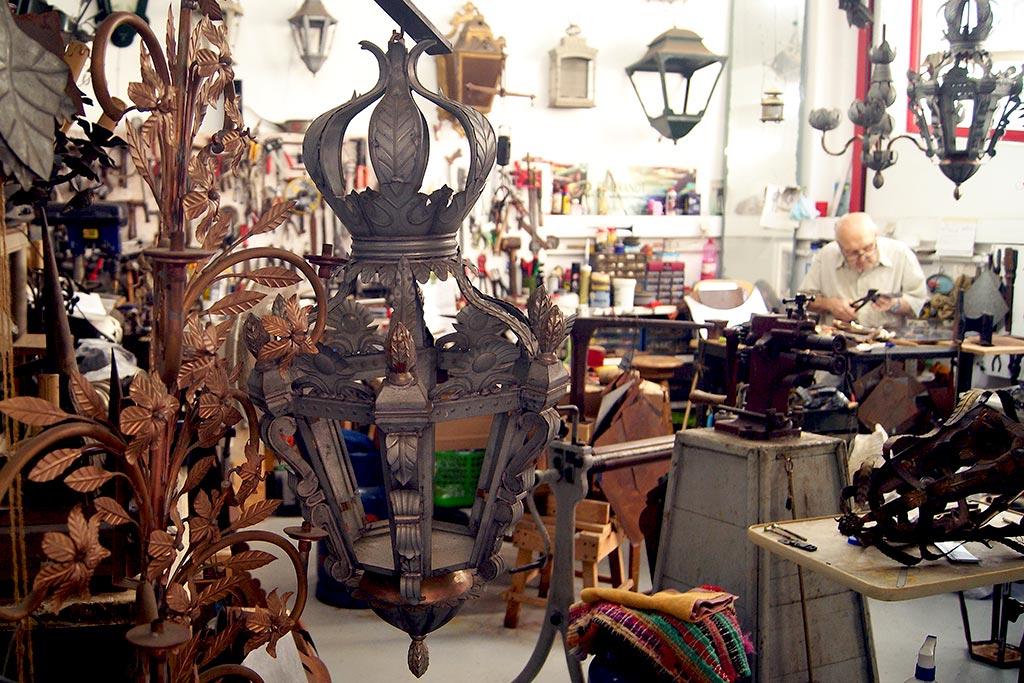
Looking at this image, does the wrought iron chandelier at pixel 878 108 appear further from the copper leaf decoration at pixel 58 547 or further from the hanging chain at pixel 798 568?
the copper leaf decoration at pixel 58 547

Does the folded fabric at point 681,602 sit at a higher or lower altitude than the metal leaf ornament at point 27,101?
lower

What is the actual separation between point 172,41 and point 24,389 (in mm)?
1347

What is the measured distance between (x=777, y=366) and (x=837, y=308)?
3681mm

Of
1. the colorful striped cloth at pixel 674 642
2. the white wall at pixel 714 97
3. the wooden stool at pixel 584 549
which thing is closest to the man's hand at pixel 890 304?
the white wall at pixel 714 97

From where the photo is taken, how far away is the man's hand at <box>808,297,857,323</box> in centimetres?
661

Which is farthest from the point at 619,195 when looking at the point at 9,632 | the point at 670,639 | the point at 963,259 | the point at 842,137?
the point at 9,632

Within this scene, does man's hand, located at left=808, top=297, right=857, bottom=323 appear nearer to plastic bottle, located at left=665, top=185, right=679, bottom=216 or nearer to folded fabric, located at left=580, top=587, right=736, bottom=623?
plastic bottle, located at left=665, top=185, right=679, bottom=216

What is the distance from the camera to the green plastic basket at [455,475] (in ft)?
15.0

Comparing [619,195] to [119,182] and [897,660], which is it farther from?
[897,660]

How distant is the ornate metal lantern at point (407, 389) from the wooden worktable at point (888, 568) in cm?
111

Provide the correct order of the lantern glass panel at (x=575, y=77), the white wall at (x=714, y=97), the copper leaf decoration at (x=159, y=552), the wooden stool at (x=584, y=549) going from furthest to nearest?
the lantern glass panel at (x=575, y=77), the white wall at (x=714, y=97), the wooden stool at (x=584, y=549), the copper leaf decoration at (x=159, y=552)

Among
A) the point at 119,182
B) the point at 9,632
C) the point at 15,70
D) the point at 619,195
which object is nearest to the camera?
the point at 15,70

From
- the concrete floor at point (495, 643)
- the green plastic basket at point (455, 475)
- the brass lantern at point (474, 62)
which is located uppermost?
the brass lantern at point (474, 62)

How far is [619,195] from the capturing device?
27.6ft
